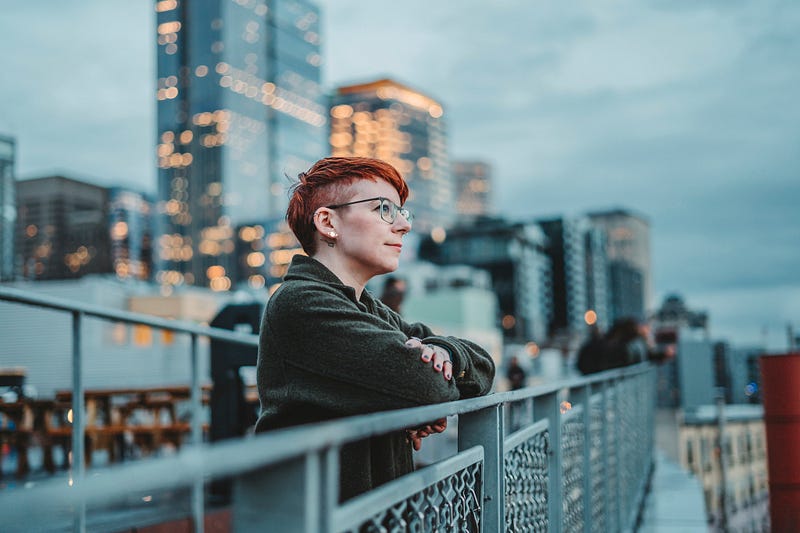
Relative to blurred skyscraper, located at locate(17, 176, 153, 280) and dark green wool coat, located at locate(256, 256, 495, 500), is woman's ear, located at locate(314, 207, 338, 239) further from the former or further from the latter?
blurred skyscraper, located at locate(17, 176, 153, 280)

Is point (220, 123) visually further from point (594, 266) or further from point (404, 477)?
point (404, 477)

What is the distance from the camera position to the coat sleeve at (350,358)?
80.6 inches

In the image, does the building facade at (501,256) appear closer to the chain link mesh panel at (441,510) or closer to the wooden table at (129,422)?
the wooden table at (129,422)

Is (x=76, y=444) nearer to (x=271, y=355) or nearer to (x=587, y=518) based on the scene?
(x=271, y=355)

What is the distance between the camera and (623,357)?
8688mm

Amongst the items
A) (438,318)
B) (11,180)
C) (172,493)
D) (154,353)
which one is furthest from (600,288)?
(172,493)

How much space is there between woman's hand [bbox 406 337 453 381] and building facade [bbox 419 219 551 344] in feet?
415

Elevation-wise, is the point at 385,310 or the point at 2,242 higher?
the point at 2,242

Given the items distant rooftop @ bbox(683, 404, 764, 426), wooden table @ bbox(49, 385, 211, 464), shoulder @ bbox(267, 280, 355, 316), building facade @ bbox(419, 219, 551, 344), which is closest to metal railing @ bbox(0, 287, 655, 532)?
shoulder @ bbox(267, 280, 355, 316)

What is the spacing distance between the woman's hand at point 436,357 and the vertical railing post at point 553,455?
1267mm

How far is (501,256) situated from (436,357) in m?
128

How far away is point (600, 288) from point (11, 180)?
604 ft

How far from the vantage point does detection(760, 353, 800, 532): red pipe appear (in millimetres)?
6543

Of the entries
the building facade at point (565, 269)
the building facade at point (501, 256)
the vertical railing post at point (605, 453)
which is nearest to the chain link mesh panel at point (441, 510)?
the vertical railing post at point (605, 453)
